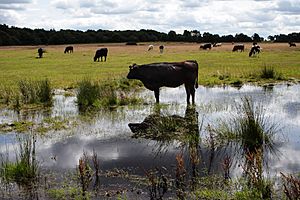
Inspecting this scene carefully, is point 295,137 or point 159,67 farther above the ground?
point 159,67

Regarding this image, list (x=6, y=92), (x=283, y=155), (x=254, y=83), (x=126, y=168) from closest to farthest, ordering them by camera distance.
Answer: (x=126, y=168) < (x=283, y=155) < (x=6, y=92) < (x=254, y=83)

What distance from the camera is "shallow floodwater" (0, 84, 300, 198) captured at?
29.9ft

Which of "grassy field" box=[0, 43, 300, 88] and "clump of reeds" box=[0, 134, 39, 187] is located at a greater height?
"clump of reeds" box=[0, 134, 39, 187]

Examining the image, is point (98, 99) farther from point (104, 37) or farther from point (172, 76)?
point (104, 37)

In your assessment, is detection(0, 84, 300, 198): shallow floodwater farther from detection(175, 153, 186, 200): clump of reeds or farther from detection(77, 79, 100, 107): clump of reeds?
detection(175, 153, 186, 200): clump of reeds

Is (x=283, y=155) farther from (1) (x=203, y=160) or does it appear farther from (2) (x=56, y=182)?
(2) (x=56, y=182)

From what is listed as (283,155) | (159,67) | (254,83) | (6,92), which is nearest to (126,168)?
(283,155)

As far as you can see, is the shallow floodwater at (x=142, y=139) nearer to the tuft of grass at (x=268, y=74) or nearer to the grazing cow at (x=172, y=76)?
the grazing cow at (x=172, y=76)

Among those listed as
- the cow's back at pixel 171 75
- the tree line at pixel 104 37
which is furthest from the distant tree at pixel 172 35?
the cow's back at pixel 171 75

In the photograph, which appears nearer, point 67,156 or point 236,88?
point 67,156

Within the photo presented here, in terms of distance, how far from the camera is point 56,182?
26.2 feet

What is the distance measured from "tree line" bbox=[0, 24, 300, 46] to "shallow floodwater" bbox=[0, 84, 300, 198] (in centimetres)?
7857

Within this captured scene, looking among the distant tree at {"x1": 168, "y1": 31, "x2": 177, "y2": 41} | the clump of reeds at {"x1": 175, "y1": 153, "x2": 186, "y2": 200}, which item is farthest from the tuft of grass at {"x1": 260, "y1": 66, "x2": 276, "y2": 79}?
the distant tree at {"x1": 168, "y1": 31, "x2": 177, "y2": 41}

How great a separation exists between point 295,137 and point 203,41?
97.8 meters
